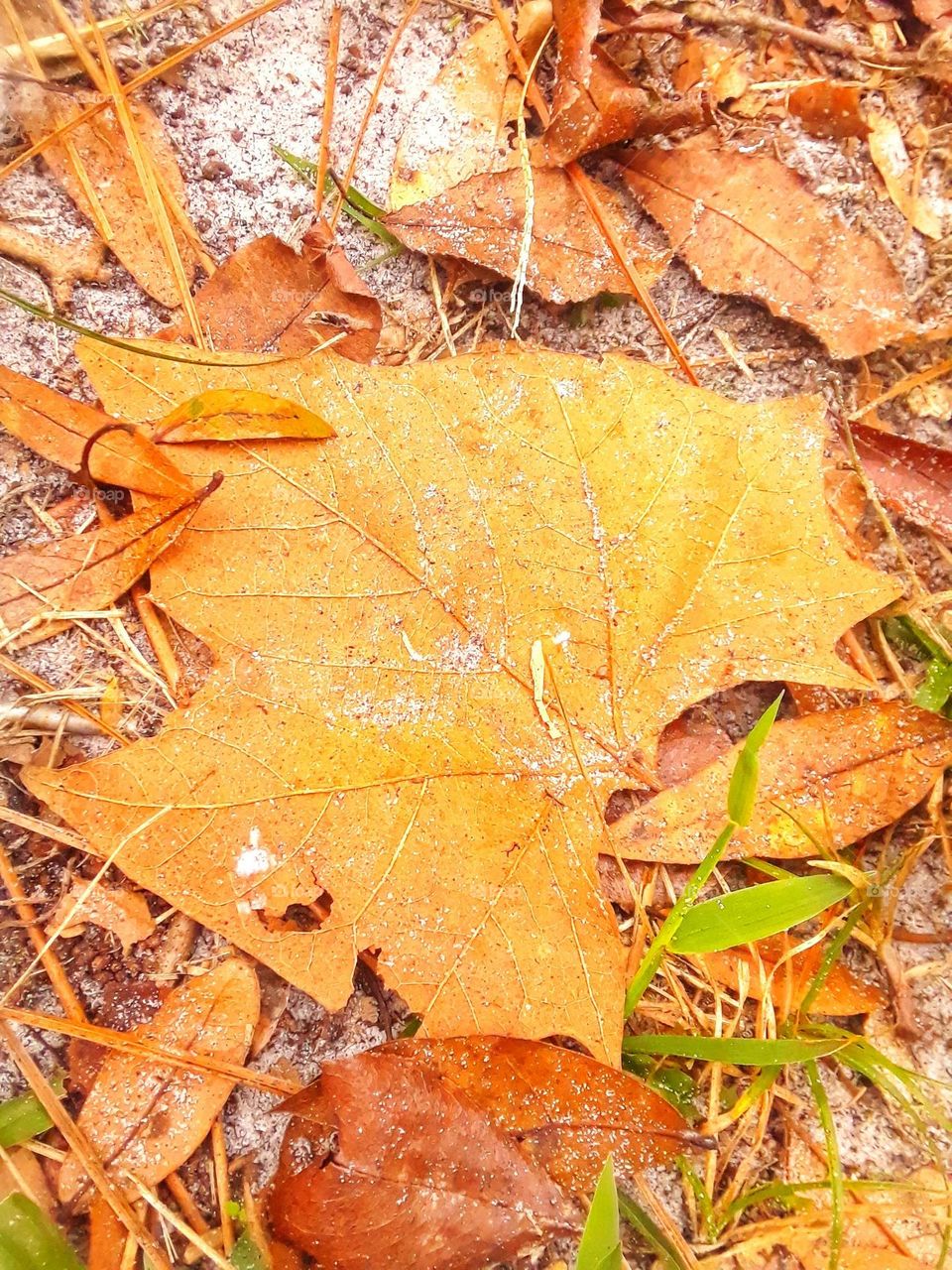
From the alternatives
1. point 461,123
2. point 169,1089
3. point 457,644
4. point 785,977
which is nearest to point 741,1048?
point 785,977

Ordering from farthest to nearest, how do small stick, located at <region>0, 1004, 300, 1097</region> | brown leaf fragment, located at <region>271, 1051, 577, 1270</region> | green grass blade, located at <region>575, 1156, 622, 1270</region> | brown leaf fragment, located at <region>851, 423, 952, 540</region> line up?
brown leaf fragment, located at <region>851, 423, 952, 540</region>, small stick, located at <region>0, 1004, 300, 1097</region>, brown leaf fragment, located at <region>271, 1051, 577, 1270</region>, green grass blade, located at <region>575, 1156, 622, 1270</region>

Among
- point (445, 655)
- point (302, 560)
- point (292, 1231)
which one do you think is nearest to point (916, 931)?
point (445, 655)

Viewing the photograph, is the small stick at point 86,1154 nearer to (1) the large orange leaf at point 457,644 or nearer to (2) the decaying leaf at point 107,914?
(2) the decaying leaf at point 107,914

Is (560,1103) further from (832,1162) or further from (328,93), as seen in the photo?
(328,93)

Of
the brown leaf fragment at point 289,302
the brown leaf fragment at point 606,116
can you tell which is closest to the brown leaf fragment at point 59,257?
the brown leaf fragment at point 289,302

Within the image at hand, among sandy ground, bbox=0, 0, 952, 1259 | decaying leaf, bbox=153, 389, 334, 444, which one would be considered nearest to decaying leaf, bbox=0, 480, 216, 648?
sandy ground, bbox=0, 0, 952, 1259

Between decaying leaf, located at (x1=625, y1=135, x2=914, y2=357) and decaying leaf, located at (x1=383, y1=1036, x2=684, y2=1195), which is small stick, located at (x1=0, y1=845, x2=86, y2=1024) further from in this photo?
decaying leaf, located at (x1=625, y1=135, x2=914, y2=357)

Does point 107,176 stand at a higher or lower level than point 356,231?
higher
